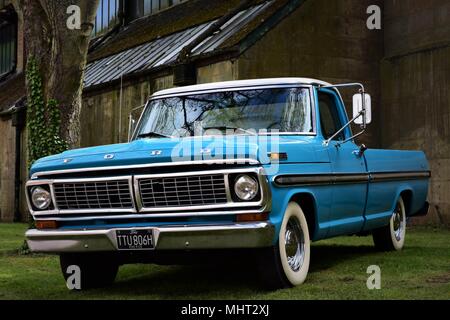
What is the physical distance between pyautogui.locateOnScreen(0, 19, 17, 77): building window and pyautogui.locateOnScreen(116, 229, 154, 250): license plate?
27299 millimetres

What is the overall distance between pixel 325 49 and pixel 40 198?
10943 millimetres

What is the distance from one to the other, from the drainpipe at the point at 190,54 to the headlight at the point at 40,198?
1000 cm

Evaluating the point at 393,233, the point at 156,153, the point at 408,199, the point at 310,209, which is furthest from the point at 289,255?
the point at 408,199

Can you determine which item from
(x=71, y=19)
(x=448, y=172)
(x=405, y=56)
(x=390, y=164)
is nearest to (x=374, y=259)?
(x=390, y=164)

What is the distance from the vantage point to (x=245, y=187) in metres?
5.56

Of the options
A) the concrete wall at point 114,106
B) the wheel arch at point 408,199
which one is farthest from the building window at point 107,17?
the wheel arch at point 408,199

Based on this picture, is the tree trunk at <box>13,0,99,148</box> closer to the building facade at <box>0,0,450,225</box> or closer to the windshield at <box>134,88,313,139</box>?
the building facade at <box>0,0,450,225</box>

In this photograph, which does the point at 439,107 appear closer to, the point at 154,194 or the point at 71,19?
the point at 71,19

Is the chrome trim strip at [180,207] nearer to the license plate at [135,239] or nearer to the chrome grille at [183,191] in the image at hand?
the chrome grille at [183,191]

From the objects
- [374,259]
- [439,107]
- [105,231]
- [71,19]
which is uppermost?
[71,19]

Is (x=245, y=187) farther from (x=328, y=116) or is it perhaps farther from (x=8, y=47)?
(x=8, y=47)

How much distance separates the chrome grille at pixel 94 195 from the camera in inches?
232

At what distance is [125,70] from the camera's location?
19969 millimetres

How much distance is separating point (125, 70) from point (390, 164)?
42.0 feet
